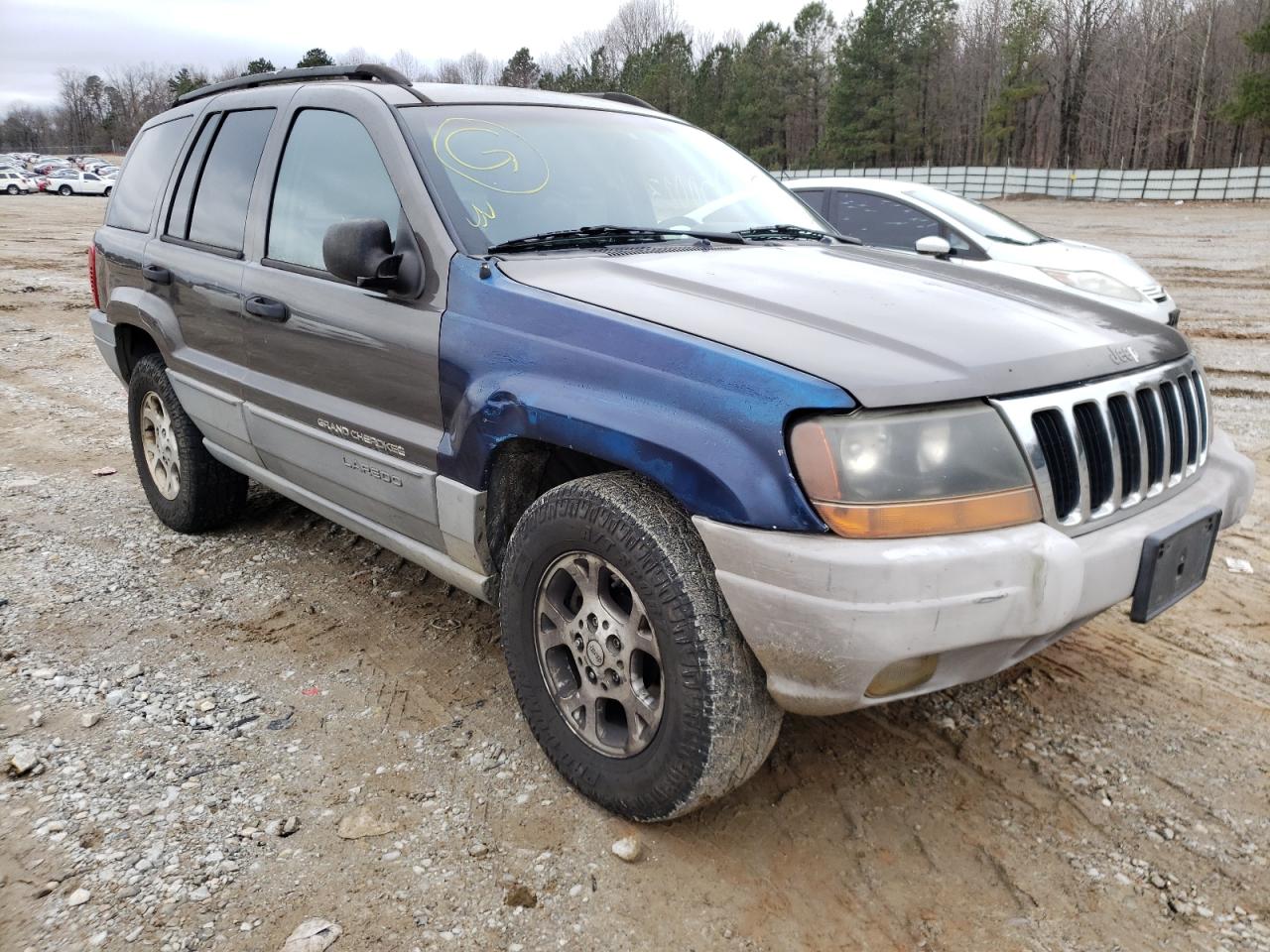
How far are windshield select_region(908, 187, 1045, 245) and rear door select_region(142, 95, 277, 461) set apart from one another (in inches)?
215

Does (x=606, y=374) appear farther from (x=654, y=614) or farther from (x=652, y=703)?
(x=652, y=703)

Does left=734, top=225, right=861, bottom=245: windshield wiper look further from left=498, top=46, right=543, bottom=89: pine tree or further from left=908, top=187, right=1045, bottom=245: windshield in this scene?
left=498, top=46, right=543, bottom=89: pine tree

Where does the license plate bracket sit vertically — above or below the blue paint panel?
below

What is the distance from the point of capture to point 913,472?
1.96 metres

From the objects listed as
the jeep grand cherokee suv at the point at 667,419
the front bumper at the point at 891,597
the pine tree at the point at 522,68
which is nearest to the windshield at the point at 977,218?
the jeep grand cherokee suv at the point at 667,419

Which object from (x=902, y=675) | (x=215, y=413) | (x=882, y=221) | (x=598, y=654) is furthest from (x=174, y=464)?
(x=882, y=221)

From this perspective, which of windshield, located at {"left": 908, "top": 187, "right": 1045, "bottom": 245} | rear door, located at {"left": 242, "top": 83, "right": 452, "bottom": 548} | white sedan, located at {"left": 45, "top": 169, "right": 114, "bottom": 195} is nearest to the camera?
rear door, located at {"left": 242, "top": 83, "right": 452, "bottom": 548}

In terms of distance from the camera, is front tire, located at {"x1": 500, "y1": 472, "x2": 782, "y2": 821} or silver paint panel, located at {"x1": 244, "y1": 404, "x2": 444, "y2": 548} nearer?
front tire, located at {"x1": 500, "y1": 472, "x2": 782, "y2": 821}

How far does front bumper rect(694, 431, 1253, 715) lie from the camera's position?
190 cm

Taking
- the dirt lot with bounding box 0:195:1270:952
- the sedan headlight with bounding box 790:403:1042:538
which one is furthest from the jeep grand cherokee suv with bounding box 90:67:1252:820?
the dirt lot with bounding box 0:195:1270:952

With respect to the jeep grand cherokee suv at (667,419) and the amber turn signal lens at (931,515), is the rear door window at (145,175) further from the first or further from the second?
the amber turn signal lens at (931,515)

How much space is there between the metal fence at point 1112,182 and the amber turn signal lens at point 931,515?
120 feet

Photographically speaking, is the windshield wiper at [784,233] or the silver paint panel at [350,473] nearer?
the silver paint panel at [350,473]

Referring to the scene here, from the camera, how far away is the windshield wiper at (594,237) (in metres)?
2.79
